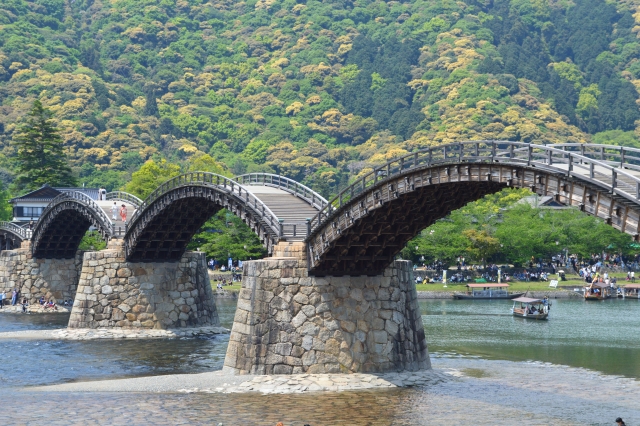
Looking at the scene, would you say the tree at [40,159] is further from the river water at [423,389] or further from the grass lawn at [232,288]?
the river water at [423,389]

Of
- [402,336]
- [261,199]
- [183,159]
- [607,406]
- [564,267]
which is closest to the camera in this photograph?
[607,406]

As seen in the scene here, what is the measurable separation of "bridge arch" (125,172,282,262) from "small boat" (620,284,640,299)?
154 feet

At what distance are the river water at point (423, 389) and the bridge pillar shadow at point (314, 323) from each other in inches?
93.2

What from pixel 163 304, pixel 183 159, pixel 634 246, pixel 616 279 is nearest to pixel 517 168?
pixel 163 304

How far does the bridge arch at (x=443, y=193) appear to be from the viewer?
2952 centimetres

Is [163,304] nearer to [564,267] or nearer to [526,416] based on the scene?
[526,416]

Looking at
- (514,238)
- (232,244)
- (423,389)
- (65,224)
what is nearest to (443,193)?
(423,389)

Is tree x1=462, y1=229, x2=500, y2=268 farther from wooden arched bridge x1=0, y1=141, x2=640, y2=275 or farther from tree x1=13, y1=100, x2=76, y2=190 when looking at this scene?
tree x1=13, y1=100, x2=76, y2=190

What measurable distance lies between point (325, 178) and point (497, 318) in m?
102

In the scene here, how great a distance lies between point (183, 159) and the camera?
19012 cm

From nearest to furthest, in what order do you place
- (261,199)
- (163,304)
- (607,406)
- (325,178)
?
(607,406) < (261,199) < (163,304) < (325,178)

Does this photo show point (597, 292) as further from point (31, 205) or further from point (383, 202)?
point (31, 205)

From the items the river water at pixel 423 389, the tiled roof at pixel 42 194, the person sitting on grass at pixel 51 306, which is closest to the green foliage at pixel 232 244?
the tiled roof at pixel 42 194

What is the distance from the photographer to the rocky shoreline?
193ft
